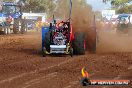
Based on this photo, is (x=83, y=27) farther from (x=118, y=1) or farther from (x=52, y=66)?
(x=118, y=1)

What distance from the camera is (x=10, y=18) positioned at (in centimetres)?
3316

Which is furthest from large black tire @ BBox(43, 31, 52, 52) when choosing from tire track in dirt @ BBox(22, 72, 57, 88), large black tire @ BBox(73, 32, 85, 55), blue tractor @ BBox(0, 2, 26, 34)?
blue tractor @ BBox(0, 2, 26, 34)

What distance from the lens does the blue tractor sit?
109 ft

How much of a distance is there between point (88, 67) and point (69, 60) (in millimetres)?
1962

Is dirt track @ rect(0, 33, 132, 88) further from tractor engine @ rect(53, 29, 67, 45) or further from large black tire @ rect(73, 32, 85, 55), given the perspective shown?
large black tire @ rect(73, 32, 85, 55)

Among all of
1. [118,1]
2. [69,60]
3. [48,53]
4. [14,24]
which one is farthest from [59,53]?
[118,1]

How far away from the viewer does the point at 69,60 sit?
43.1ft

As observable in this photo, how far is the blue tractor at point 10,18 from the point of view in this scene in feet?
109

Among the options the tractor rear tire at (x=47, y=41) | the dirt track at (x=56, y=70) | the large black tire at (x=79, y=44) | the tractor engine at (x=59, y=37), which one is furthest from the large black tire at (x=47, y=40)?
the large black tire at (x=79, y=44)

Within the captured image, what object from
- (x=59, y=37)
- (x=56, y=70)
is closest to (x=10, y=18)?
(x=59, y=37)

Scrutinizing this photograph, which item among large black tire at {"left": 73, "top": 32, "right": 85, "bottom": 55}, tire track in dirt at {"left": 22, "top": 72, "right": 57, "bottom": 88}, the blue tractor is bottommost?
tire track in dirt at {"left": 22, "top": 72, "right": 57, "bottom": 88}

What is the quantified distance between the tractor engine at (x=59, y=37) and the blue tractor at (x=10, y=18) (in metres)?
18.8

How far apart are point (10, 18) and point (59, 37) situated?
1922cm

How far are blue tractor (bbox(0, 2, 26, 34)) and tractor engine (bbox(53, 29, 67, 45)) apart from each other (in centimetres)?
1883
